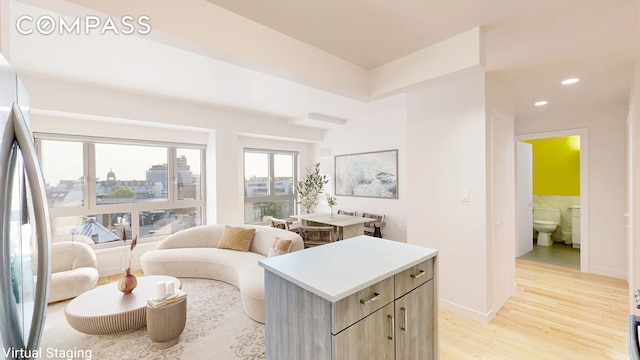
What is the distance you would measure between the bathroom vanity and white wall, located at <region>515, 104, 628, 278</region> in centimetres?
404

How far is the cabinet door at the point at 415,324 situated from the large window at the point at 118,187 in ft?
14.3

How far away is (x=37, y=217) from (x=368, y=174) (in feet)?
17.6

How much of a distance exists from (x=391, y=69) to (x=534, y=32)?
1.15 metres

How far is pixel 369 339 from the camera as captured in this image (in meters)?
1.40

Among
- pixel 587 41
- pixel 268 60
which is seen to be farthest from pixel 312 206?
pixel 587 41

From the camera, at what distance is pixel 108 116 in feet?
12.6

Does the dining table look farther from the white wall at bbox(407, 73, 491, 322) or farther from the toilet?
the toilet

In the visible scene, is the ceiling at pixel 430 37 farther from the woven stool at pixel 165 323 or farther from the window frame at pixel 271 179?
the window frame at pixel 271 179

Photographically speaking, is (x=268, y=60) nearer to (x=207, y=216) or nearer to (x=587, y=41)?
(x=587, y=41)

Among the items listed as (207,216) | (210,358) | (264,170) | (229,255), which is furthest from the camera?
(264,170)

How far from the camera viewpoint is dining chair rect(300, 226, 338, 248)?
4.30 meters

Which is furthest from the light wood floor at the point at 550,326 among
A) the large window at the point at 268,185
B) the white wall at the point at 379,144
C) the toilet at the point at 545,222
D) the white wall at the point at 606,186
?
the large window at the point at 268,185

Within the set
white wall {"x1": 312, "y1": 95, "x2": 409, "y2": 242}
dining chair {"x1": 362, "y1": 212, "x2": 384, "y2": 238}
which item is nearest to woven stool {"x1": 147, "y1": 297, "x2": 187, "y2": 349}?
dining chair {"x1": 362, "y1": 212, "x2": 384, "y2": 238}

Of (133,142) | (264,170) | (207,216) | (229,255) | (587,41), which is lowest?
(229,255)
